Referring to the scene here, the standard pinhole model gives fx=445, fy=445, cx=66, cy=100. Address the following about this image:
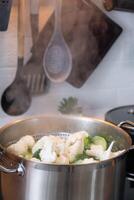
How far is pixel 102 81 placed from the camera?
133 cm

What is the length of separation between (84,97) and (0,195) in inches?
19.3

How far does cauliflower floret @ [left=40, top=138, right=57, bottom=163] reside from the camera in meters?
0.83

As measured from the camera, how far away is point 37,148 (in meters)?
0.89

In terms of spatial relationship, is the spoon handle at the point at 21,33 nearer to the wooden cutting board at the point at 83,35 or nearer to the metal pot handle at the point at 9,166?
the wooden cutting board at the point at 83,35

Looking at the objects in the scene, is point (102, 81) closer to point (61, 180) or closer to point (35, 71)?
point (35, 71)

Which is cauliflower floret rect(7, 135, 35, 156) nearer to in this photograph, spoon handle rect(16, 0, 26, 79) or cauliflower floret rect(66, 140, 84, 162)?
cauliflower floret rect(66, 140, 84, 162)

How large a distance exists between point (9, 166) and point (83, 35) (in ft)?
1.82

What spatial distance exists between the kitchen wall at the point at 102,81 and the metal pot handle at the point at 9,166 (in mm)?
375

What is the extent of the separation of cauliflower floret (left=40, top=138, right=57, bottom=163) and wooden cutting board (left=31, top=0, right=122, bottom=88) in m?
0.38

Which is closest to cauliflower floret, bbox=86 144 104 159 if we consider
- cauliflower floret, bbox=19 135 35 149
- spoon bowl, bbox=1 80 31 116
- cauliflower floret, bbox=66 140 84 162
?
cauliflower floret, bbox=66 140 84 162

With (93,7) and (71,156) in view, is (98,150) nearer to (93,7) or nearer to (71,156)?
(71,156)

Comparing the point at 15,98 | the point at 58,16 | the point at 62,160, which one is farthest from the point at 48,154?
the point at 58,16

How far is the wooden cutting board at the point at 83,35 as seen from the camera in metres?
1.19

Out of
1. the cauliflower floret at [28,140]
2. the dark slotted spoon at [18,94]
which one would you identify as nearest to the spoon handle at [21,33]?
the dark slotted spoon at [18,94]
